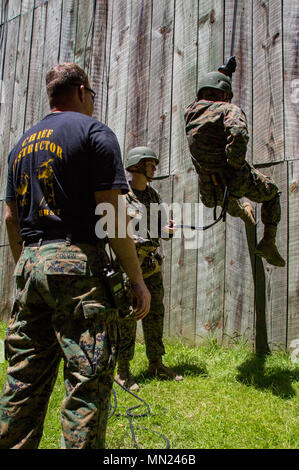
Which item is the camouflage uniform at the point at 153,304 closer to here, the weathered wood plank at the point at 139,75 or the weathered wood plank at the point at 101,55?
the weathered wood plank at the point at 139,75

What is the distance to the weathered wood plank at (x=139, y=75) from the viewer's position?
18.2 feet

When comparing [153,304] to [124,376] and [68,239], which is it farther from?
[68,239]

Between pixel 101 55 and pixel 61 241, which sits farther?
pixel 101 55

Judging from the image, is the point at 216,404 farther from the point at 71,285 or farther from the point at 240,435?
the point at 71,285

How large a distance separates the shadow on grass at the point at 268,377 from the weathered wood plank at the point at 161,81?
101 inches

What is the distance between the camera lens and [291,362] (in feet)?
13.0

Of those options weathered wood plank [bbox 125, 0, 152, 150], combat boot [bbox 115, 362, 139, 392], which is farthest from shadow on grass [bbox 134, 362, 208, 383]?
weathered wood plank [bbox 125, 0, 152, 150]

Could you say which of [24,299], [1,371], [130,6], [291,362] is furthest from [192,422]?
[130,6]

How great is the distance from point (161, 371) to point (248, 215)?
182 centimetres

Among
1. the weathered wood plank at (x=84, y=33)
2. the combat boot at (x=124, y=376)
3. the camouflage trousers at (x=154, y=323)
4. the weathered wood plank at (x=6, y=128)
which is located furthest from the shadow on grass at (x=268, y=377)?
the weathered wood plank at (x=84, y=33)

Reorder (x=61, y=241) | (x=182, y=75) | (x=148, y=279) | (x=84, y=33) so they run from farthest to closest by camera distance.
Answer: (x=84, y=33)
(x=182, y=75)
(x=148, y=279)
(x=61, y=241)

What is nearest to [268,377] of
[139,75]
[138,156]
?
[138,156]

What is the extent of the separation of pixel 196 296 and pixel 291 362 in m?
1.30

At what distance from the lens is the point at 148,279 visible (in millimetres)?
4117
